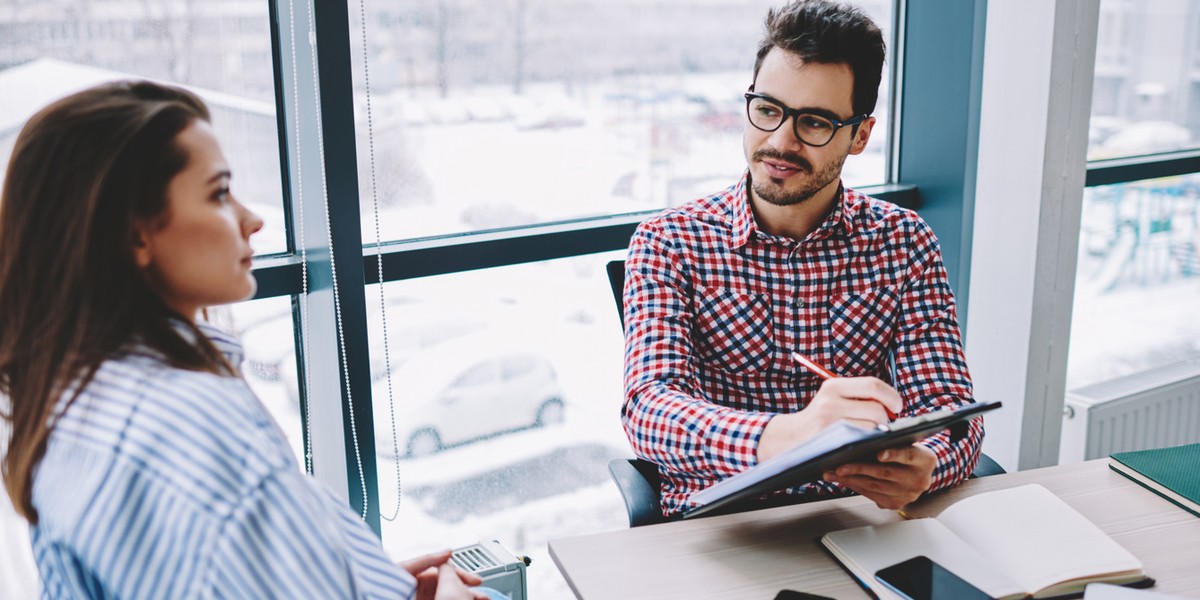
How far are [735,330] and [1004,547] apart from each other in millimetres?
672

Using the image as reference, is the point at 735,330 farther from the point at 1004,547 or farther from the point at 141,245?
the point at 141,245

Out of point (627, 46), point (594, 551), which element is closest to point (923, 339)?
point (594, 551)

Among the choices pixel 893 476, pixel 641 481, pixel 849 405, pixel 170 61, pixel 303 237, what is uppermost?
pixel 170 61

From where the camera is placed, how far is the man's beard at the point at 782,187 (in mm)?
1797

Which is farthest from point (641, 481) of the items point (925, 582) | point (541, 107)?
point (541, 107)

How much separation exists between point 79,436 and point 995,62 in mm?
2505

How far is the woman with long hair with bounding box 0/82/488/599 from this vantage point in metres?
0.83

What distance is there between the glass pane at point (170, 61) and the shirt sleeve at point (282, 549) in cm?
108

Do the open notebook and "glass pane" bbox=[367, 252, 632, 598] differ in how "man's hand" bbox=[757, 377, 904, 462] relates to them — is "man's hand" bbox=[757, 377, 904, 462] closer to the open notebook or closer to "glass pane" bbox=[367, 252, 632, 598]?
the open notebook

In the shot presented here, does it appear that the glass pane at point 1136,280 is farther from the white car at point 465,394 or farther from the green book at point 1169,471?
the white car at point 465,394

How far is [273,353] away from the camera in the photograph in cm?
217

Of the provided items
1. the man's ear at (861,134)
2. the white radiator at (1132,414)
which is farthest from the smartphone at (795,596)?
the white radiator at (1132,414)

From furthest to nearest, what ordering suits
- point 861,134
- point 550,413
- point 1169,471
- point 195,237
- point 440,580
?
point 550,413 < point 861,134 < point 1169,471 < point 440,580 < point 195,237

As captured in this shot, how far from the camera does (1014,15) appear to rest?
8.49 feet
